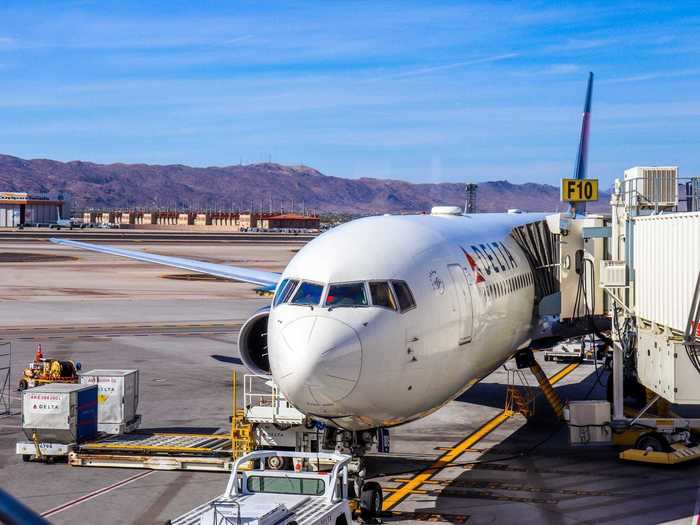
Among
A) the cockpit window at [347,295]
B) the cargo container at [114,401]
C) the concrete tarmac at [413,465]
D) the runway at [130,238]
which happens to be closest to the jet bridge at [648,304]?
the concrete tarmac at [413,465]

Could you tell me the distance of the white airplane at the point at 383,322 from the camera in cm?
1319

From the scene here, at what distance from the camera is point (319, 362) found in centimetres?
1292

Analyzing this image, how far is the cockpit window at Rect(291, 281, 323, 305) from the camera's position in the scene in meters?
14.0

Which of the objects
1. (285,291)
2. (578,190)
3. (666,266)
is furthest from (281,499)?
(578,190)

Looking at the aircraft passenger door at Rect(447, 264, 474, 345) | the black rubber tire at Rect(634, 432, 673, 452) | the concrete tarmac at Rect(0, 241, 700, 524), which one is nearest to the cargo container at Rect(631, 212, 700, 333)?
the black rubber tire at Rect(634, 432, 673, 452)

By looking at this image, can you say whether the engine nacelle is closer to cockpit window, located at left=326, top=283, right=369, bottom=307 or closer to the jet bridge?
cockpit window, located at left=326, top=283, right=369, bottom=307

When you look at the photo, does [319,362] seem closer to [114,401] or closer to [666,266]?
[666,266]

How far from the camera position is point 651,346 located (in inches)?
712

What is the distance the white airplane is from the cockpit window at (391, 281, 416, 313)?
2 cm

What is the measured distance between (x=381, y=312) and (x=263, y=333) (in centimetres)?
636

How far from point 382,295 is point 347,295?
1.78 feet

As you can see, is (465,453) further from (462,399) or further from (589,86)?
(589,86)

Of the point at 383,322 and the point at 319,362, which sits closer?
the point at 319,362

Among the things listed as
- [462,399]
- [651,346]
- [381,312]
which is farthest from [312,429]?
[462,399]
